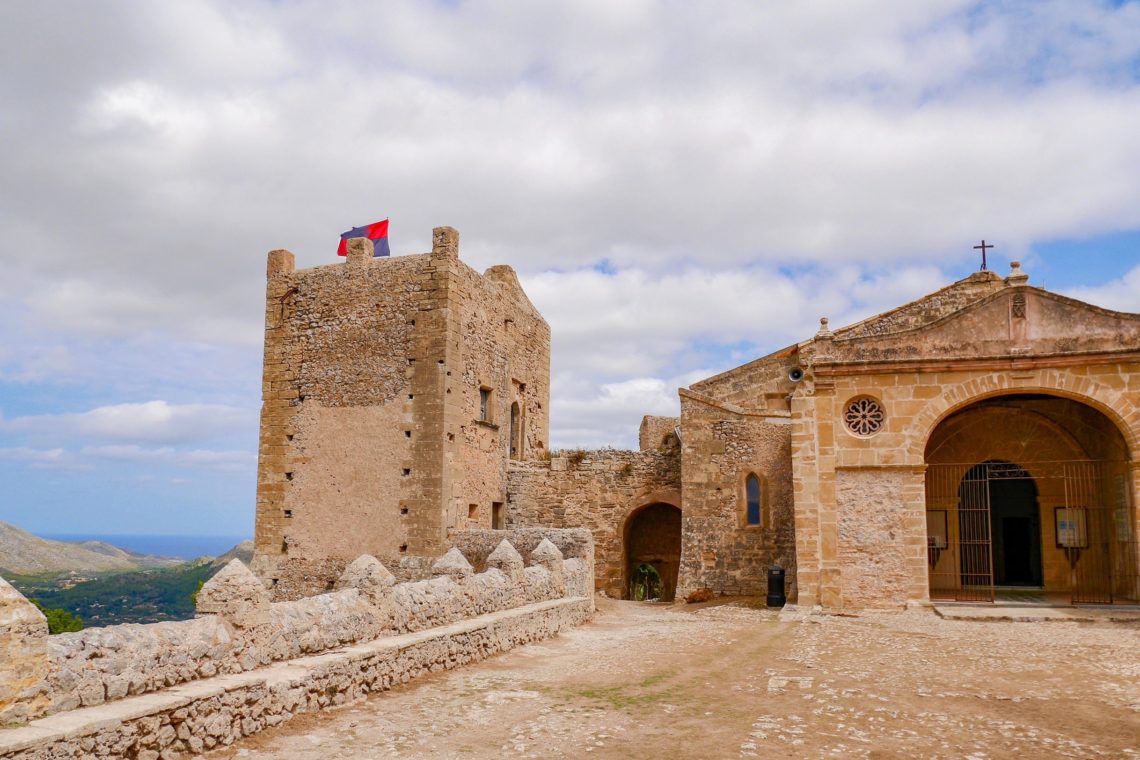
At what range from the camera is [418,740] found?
6953 mm

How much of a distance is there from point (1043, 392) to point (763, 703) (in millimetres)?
10081

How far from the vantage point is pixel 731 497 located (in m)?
20.0

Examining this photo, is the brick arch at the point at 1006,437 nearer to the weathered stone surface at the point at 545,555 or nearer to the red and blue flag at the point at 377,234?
the weathered stone surface at the point at 545,555

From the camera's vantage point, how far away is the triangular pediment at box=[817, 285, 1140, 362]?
15.4m

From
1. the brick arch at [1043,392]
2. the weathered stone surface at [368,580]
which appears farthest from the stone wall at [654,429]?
the weathered stone surface at [368,580]

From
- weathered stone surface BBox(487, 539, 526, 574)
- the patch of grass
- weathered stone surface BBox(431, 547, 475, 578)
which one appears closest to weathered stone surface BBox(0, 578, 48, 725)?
the patch of grass

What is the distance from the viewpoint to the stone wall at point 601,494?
2161cm

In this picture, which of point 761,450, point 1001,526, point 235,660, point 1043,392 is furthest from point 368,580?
point 1001,526

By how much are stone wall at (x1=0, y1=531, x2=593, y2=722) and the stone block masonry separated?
10 millimetres

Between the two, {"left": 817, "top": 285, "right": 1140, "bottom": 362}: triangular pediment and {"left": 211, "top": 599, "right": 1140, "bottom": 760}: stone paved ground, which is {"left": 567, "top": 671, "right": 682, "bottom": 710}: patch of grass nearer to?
{"left": 211, "top": 599, "right": 1140, "bottom": 760}: stone paved ground

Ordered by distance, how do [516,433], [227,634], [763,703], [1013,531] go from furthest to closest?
[516,433] < [1013,531] < [763,703] < [227,634]

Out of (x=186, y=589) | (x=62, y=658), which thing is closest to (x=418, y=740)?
(x=62, y=658)

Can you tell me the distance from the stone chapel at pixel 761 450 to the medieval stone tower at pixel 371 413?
49 millimetres

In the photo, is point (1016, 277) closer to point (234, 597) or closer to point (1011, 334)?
point (1011, 334)
